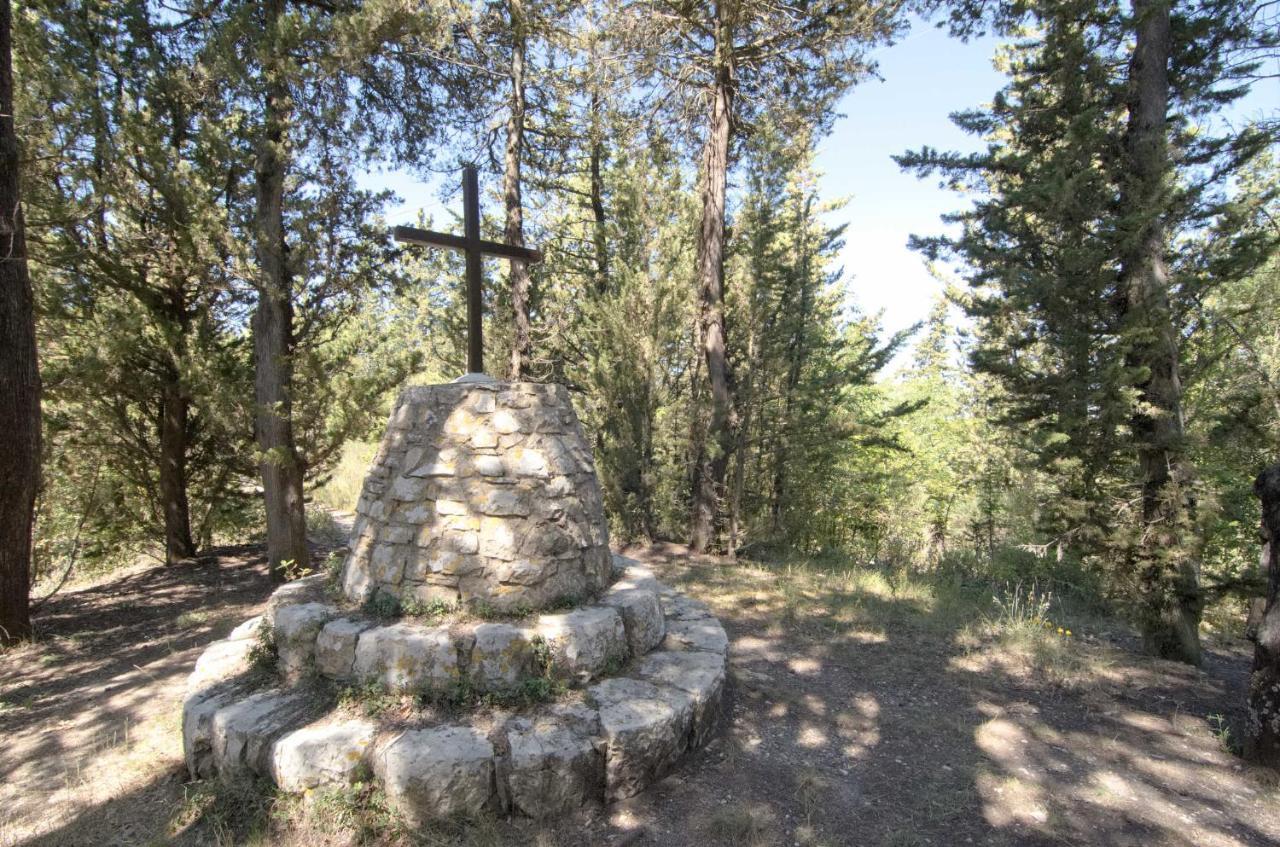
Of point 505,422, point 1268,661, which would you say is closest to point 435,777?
point 505,422

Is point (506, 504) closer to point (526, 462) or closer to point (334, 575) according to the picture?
point (526, 462)

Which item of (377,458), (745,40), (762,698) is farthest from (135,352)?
(745,40)

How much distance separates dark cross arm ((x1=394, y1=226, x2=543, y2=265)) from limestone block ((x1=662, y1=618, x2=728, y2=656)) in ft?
10.9

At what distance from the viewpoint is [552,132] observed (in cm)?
1020

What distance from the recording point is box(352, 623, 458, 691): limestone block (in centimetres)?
333

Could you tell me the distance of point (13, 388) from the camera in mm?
5086

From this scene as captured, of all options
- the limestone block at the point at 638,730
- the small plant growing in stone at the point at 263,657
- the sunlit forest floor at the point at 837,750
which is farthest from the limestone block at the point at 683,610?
the small plant growing in stone at the point at 263,657

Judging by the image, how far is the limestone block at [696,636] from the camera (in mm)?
4266

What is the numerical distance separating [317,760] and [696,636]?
2.62m

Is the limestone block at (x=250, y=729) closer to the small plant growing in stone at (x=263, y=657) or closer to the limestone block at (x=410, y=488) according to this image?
the small plant growing in stone at (x=263, y=657)

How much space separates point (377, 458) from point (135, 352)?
485cm

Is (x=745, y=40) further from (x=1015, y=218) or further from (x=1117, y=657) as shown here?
(x=1117, y=657)

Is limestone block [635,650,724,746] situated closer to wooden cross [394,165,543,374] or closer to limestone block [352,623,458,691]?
limestone block [352,623,458,691]

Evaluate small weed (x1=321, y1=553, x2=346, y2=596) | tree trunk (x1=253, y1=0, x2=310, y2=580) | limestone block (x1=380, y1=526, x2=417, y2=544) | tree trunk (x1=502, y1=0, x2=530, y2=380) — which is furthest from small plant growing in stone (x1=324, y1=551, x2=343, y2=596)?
tree trunk (x1=502, y1=0, x2=530, y2=380)
